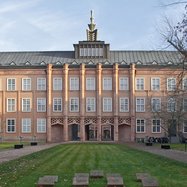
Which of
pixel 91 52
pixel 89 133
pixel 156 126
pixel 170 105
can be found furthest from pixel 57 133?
pixel 89 133

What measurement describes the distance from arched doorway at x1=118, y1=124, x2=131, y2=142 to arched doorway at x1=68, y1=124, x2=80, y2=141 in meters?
7.70

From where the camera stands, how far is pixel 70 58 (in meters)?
84.4

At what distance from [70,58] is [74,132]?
14013 mm

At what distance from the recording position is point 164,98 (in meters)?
81.9

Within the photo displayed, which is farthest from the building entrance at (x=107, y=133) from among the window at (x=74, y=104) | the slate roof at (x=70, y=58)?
the slate roof at (x=70, y=58)

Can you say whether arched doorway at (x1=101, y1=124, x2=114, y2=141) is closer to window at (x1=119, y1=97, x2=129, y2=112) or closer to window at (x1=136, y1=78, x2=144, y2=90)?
window at (x1=119, y1=97, x2=129, y2=112)

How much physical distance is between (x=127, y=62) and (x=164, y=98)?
9303mm

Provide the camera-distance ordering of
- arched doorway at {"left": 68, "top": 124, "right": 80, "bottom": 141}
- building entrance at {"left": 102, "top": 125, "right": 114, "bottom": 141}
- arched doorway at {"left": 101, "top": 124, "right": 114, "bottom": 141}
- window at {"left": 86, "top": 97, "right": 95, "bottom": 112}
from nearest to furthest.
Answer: window at {"left": 86, "top": 97, "right": 95, "bottom": 112}
arched doorway at {"left": 68, "top": 124, "right": 80, "bottom": 141}
building entrance at {"left": 102, "top": 125, "right": 114, "bottom": 141}
arched doorway at {"left": 101, "top": 124, "right": 114, "bottom": 141}

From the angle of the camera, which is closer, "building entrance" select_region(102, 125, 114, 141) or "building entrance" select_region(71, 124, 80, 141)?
"building entrance" select_region(71, 124, 80, 141)

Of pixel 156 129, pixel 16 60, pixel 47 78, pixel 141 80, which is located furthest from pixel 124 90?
pixel 16 60

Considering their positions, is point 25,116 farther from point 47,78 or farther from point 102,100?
point 102,100

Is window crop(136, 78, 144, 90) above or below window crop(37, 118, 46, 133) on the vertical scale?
above

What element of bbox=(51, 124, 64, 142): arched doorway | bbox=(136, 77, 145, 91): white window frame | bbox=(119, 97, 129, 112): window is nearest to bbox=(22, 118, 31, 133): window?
bbox=(51, 124, 64, 142): arched doorway

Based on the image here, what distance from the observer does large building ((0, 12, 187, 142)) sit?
80.3 metres
